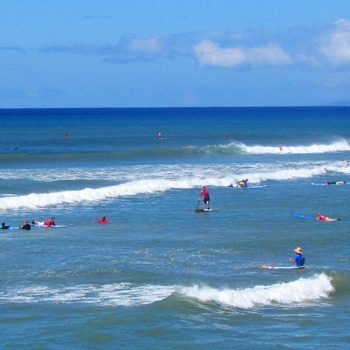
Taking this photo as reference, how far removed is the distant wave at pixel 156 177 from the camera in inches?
1398

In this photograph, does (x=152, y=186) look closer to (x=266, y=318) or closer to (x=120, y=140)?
(x=266, y=318)

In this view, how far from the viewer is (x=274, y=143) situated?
8038 cm

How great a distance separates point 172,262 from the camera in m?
22.0

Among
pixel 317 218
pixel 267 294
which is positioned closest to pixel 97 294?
pixel 267 294

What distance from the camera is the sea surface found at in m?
15.8

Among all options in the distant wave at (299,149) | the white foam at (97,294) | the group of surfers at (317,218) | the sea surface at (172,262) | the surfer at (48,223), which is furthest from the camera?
the distant wave at (299,149)

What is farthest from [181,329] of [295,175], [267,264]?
[295,175]

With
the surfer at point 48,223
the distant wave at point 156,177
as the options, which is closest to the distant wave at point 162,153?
the distant wave at point 156,177

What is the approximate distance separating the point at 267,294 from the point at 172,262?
171 inches

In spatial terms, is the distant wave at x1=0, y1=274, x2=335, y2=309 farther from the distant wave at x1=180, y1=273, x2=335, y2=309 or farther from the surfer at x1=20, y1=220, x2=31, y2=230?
the surfer at x1=20, y1=220, x2=31, y2=230

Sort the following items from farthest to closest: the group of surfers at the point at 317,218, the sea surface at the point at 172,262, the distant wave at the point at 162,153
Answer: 1. the distant wave at the point at 162,153
2. the group of surfers at the point at 317,218
3. the sea surface at the point at 172,262

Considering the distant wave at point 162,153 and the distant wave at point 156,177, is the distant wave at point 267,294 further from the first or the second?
the distant wave at point 162,153

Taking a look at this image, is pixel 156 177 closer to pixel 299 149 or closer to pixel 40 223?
pixel 40 223

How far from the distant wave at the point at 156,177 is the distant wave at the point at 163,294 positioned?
15.0 meters
